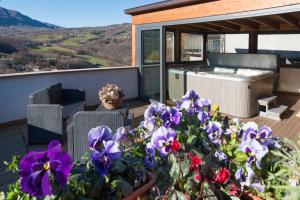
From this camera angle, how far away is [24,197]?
94 centimetres

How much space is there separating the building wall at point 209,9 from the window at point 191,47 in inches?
60.2

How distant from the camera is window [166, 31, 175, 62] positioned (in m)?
8.09

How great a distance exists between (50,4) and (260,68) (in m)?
42.8

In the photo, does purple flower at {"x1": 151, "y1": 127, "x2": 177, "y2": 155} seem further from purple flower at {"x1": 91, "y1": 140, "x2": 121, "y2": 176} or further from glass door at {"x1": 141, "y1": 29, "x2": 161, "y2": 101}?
glass door at {"x1": 141, "y1": 29, "x2": 161, "y2": 101}

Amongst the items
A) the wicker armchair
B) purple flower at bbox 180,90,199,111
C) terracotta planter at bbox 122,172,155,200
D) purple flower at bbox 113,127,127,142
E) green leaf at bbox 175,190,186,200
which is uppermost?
purple flower at bbox 180,90,199,111

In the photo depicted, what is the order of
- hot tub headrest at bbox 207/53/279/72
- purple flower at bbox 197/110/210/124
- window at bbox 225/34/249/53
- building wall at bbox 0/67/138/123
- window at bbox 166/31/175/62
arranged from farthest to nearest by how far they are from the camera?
1. window at bbox 225/34/249/53
2. hot tub headrest at bbox 207/53/279/72
3. window at bbox 166/31/175/62
4. building wall at bbox 0/67/138/123
5. purple flower at bbox 197/110/210/124

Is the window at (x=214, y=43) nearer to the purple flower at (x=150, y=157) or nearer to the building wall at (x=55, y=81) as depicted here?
the building wall at (x=55, y=81)

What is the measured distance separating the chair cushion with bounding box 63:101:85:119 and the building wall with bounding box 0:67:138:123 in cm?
115

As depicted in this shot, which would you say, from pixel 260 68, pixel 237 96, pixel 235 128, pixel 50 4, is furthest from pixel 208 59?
pixel 50 4

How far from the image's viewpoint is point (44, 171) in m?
0.86

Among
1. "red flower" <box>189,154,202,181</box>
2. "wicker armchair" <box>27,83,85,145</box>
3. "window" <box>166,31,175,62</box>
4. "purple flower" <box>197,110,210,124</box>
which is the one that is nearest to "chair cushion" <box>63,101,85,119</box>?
"wicker armchair" <box>27,83,85,145</box>

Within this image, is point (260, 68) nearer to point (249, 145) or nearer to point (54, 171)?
point (249, 145)

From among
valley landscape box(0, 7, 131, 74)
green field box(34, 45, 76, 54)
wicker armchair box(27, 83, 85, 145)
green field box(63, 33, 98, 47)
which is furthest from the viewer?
green field box(63, 33, 98, 47)

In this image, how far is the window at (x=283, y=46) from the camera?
9.38 meters
